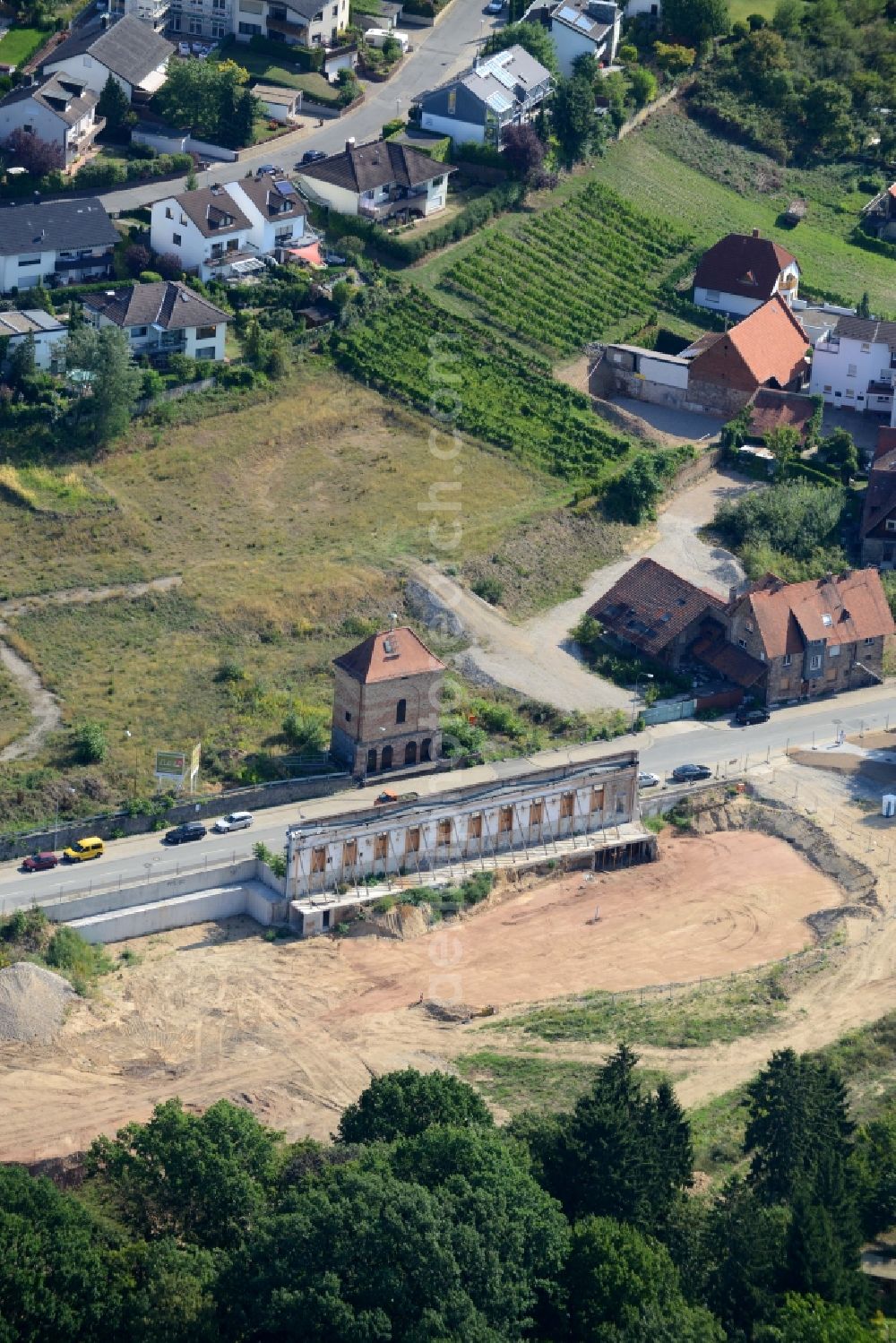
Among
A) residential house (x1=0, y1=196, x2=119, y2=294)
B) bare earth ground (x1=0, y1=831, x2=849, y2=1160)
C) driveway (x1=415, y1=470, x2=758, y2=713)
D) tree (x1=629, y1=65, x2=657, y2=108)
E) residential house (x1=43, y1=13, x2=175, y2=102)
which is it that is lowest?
bare earth ground (x1=0, y1=831, x2=849, y2=1160)

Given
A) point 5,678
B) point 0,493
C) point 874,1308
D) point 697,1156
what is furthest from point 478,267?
point 874,1308

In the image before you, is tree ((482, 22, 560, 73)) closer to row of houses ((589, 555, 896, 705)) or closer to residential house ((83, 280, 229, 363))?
residential house ((83, 280, 229, 363))

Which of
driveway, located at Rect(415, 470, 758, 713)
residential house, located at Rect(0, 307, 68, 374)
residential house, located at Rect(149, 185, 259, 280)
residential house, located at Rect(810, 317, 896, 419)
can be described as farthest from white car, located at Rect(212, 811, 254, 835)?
residential house, located at Rect(810, 317, 896, 419)

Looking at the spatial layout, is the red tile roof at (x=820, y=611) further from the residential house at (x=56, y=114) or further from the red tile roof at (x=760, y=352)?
the residential house at (x=56, y=114)

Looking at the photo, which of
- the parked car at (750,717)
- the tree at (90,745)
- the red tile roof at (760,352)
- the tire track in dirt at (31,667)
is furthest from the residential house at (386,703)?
the red tile roof at (760,352)

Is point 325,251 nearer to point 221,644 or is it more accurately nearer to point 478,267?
point 478,267

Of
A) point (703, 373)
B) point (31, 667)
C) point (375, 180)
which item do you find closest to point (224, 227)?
point (375, 180)
